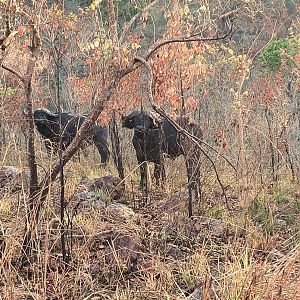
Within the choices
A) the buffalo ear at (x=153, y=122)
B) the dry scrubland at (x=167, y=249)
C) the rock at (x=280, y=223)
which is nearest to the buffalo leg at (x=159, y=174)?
the dry scrubland at (x=167, y=249)

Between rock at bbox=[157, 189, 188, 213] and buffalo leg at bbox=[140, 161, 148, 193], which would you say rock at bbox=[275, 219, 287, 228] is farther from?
buffalo leg at bbox=[140, 161, 148, 193]

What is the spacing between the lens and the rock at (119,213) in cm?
575

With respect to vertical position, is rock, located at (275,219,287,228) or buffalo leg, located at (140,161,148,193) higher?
buffalo leg, located at (140,161,148,193)

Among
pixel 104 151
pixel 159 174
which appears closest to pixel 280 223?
pixel 159 174

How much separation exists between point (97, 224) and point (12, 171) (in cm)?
255

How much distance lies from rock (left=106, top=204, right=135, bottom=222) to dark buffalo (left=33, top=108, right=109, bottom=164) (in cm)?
191

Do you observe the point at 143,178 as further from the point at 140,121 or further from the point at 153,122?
the point at 153,122

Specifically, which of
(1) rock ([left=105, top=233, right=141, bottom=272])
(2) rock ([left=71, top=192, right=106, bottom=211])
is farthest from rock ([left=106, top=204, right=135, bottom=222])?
(1) rock ([left=105, top=233, right=141, bottom=272])

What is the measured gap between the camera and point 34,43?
448cm

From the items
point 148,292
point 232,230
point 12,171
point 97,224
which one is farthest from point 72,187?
point 148,292

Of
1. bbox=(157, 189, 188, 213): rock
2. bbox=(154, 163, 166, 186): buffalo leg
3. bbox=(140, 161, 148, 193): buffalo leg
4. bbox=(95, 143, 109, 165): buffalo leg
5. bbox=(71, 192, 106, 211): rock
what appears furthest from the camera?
bbox=(95, 143, 109, 165): buffalo leg

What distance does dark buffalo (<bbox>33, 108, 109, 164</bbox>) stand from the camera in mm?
8203

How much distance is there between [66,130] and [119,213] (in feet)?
9.35

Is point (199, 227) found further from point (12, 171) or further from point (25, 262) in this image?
point (12, 171)
